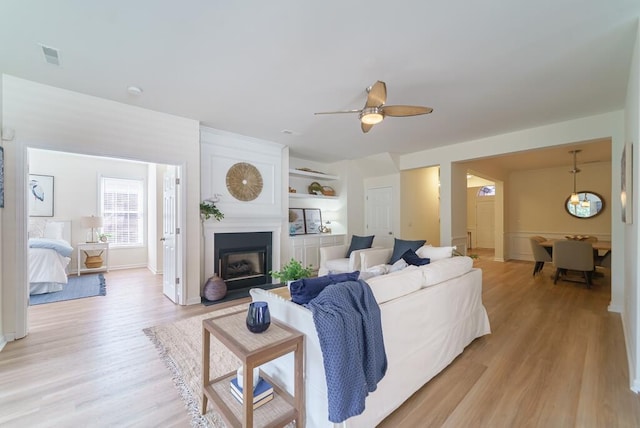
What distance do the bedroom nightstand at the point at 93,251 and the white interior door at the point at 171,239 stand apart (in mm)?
2731

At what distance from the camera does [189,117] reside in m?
3.72

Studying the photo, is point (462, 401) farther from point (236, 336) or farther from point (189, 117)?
point (189, 117)

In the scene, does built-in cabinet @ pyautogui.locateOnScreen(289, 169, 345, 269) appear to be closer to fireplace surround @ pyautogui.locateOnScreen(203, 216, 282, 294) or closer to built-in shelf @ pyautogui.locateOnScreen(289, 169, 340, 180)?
built-in shelf @ pyautogui.locateOnScreen(289, 169, 340, 180)

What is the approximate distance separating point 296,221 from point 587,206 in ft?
23.5

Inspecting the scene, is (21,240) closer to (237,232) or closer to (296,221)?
(237,232)

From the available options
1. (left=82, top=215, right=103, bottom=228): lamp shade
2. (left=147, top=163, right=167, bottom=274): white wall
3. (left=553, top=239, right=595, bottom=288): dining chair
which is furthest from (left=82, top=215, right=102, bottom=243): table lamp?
(left=553, top=239, right=595, bottom=288): dining chair

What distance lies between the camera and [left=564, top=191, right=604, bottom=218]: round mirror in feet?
21.3

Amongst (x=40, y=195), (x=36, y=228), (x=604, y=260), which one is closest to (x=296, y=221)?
(x=36, y=228)

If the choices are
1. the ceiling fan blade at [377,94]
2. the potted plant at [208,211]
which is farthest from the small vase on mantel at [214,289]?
the ceiling fan blade at [377,94]

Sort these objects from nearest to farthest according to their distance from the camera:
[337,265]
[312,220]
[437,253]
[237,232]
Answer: [437,253], [237,232], [337,265], [312,220]

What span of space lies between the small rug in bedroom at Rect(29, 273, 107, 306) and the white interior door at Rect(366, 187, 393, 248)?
5328 millimetres

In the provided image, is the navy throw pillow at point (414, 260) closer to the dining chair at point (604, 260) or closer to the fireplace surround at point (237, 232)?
the fireplace surround at point (237, 232)

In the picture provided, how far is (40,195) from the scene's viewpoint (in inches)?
214

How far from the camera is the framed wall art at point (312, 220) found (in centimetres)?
620
